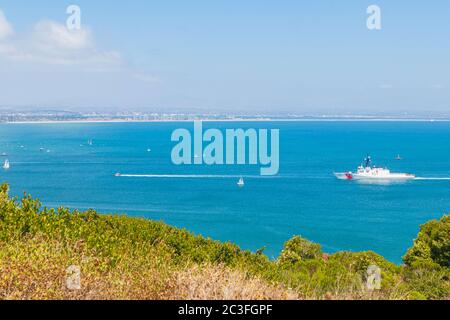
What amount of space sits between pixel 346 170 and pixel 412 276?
163ft

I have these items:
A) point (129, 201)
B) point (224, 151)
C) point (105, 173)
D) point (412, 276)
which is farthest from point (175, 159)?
point (412, 276)

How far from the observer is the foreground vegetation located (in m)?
6.15

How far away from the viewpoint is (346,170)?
65438 millimetres

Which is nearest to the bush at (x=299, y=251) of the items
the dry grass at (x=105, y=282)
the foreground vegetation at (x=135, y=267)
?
the foreground vegetation at (x=135, y=267)

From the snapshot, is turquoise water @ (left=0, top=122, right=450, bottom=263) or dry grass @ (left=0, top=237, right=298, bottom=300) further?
turquoise water @ (left=0, top=122, right=450, bottom=263)

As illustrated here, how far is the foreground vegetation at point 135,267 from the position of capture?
6.15m

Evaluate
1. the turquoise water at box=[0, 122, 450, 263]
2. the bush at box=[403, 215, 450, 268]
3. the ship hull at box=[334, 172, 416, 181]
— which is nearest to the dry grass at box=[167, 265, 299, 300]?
the bush at box=[403, 215, 450, 268]

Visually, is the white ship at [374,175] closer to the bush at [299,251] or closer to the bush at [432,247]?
the bush at [432,247]

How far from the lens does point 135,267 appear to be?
7.62 metres

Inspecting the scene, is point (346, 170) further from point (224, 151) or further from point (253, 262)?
point (253, 262)

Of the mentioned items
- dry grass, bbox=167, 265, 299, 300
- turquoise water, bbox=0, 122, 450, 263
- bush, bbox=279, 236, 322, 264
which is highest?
turquoise water, bbox=0, 122, 450, 263

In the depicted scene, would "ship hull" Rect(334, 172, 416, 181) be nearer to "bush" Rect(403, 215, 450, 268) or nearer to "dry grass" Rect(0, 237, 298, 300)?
"bush" Rect(403, 215, 450, 268)

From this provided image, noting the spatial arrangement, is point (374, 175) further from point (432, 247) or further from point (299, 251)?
point (299, 251)

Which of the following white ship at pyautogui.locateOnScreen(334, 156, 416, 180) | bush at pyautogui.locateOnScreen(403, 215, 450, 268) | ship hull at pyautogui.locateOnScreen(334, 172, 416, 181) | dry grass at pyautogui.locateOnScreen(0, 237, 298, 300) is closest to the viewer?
dry grass at pyautogui.locateOnScreen(0, 237, 298, 300)
